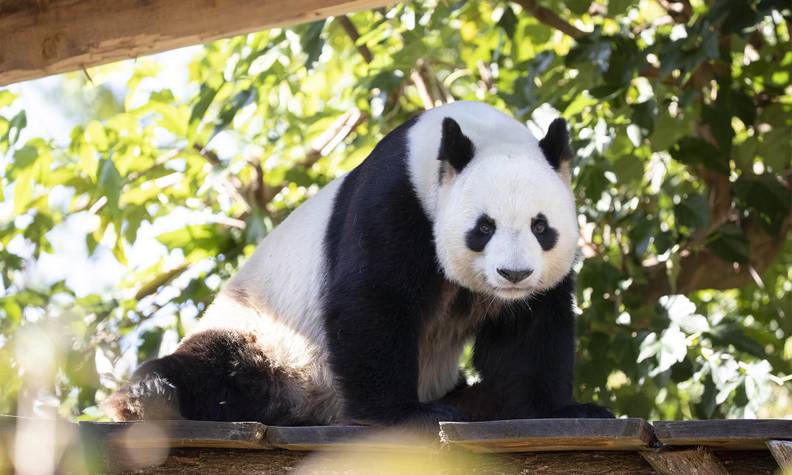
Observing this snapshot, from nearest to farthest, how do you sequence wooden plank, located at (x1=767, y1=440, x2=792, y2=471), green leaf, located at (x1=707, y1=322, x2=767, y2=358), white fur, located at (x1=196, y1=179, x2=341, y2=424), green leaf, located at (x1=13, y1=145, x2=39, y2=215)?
wooden plank, located at (x1=767, y1=440, x2=792, y2=471), white fur, located at (x1=196, y1=179, x2=341, y2=424), green leaf, located at (x1=707, y1=322, x2=767, y2=358), green leaf, located at (x1=13, y1=145, x2=39, y2=215)

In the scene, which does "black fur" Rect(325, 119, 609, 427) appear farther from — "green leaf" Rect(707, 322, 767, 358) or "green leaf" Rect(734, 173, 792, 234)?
"green leaf" Rect(734, 173, 792, 234)

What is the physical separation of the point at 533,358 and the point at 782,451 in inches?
57.3

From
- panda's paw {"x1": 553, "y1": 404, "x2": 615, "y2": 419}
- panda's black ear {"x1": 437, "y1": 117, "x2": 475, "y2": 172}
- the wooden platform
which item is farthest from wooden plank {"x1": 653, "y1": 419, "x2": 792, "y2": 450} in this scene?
panda's black ear {"x1": 437, "y1": 117, "x2": 475, "y2": 172}

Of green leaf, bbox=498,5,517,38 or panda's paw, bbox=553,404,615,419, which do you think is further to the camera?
green leaf, bbox=498,5,517,38

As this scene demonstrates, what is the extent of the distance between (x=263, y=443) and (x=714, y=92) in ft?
13.8

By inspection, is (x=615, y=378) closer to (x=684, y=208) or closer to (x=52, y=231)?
(x=684, y=208)

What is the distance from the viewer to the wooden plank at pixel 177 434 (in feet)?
10.7

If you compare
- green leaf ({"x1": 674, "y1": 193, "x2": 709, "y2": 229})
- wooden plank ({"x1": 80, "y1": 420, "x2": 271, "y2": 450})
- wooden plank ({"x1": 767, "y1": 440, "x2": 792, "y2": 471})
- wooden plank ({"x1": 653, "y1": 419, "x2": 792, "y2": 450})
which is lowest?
wooden plank ({"x1": 767, "y1": 440, "x2": 792, "y2": 471})

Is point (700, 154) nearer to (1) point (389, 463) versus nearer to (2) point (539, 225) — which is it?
(2) point (539, 225)

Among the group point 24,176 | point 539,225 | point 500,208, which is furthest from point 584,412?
point 24,176

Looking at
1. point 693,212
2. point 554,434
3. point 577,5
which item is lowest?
point 554,434

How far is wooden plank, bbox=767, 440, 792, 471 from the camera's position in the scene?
2.87 m

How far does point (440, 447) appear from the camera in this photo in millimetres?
3377

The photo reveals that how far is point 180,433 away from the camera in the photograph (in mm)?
3309
